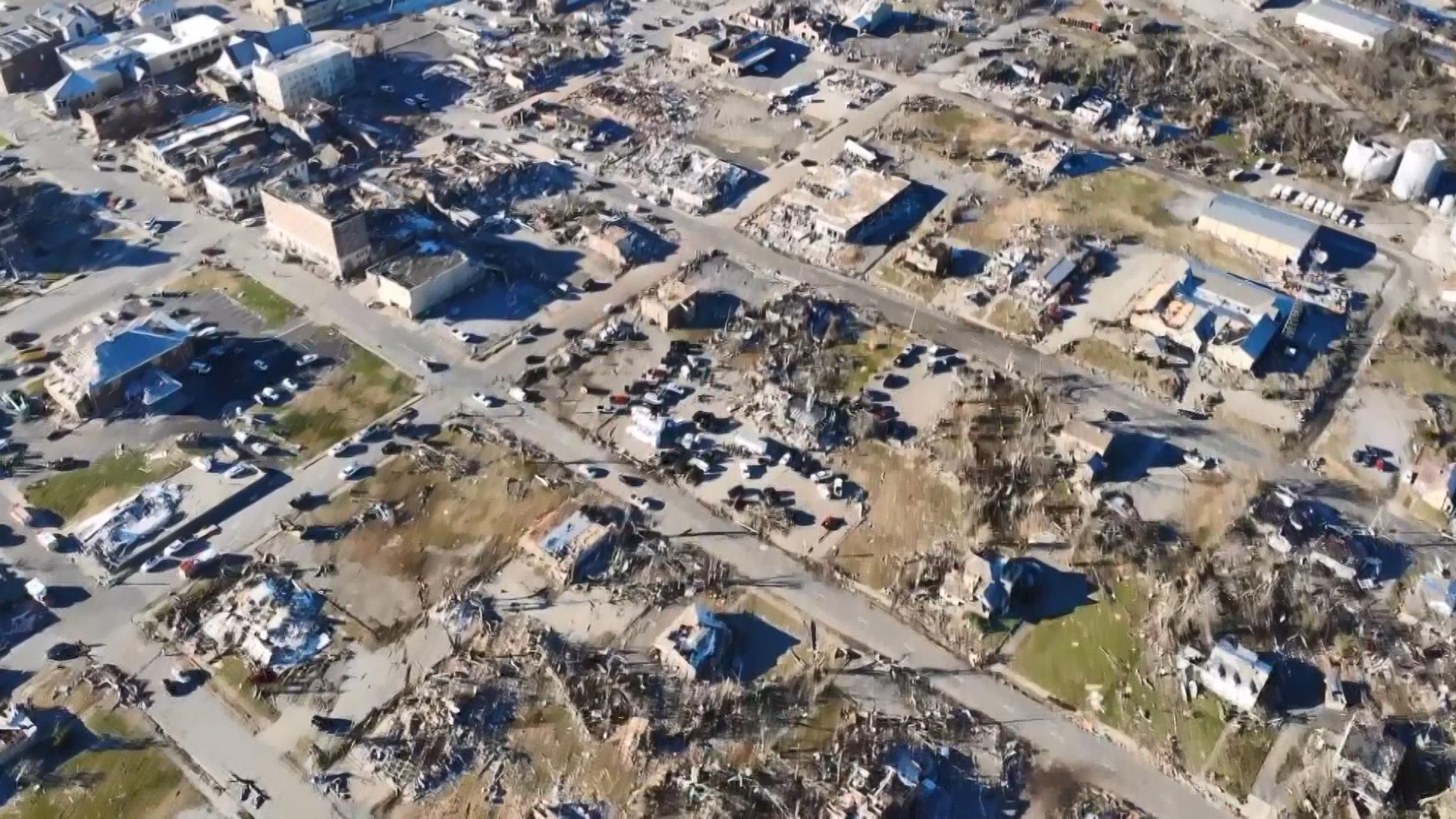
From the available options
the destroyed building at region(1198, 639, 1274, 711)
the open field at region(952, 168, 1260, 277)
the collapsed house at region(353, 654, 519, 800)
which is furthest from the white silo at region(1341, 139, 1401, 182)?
the collapsed house at region(353, 654, 519, 800)

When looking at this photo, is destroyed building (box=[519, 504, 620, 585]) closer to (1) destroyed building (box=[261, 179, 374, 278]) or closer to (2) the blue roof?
(2) the blue roof

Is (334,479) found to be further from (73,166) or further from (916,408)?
(73,166)

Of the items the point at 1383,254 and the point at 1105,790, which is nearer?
the point at 1105,790

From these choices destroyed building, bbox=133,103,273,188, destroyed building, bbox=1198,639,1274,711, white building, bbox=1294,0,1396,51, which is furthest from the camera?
white building, bbox=1294,0,1396,51

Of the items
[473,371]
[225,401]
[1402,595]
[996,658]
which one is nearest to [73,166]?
[225,401]

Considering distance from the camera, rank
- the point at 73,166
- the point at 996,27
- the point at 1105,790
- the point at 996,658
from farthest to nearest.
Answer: the point at 996,27 → the point at 73,166 → the point at 996,658 → the point at 1105,790

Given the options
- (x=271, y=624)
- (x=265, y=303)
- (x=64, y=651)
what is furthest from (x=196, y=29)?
(x=271, y=624)
